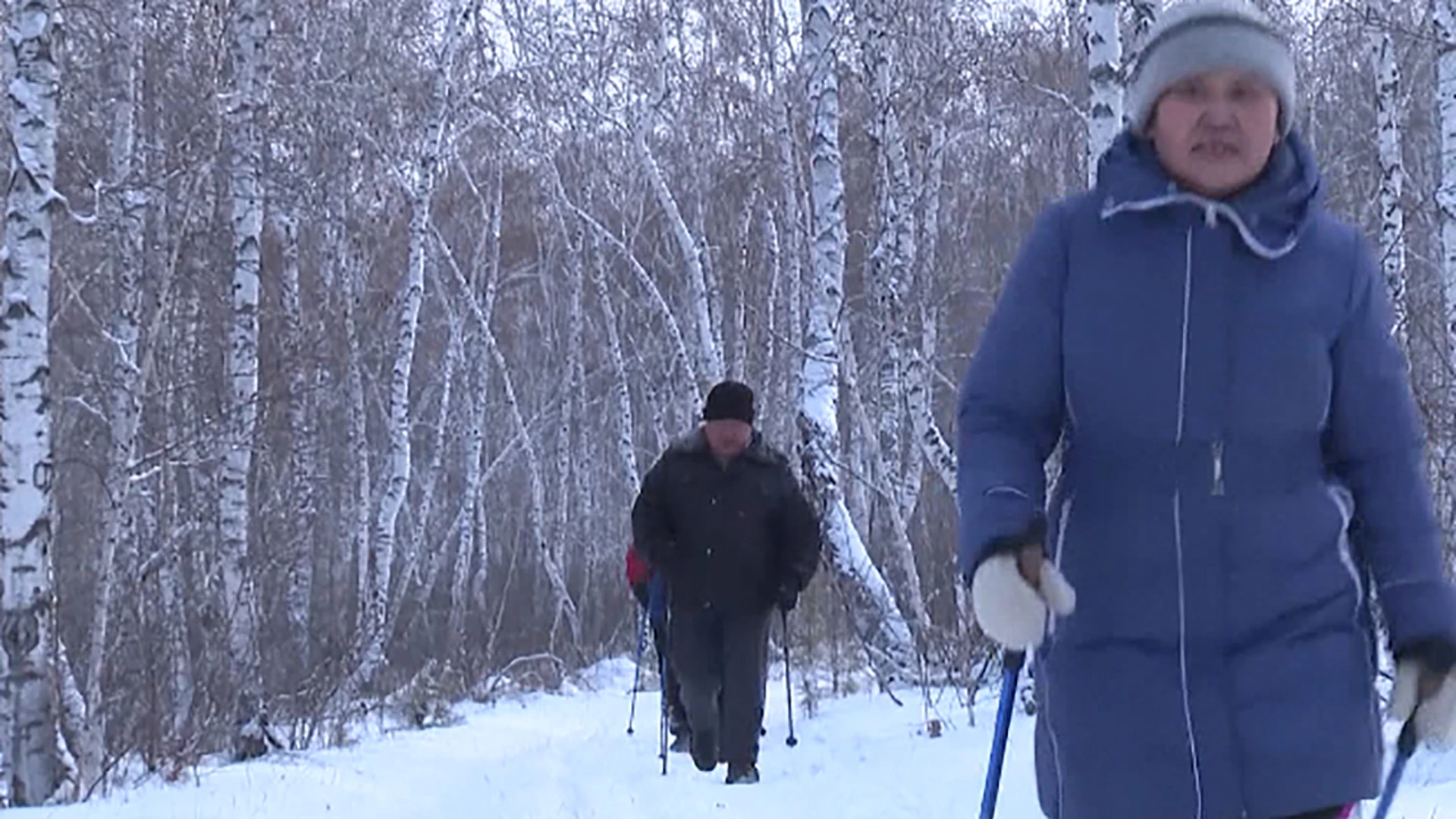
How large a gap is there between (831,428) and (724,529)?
129 inches

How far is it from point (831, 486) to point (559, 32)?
42.1ft

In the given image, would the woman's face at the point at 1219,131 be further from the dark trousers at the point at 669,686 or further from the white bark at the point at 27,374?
the white bark at the point at 27,374

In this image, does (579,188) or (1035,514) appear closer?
(1035,514)

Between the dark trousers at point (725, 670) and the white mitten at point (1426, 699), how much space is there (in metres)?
5.89

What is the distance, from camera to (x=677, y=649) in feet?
29.0

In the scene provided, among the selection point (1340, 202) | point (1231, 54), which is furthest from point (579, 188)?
point (1231, 54)

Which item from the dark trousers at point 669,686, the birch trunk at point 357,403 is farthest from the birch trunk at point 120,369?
the birch trunk at point 357,403

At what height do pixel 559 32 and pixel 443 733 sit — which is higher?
pixel 559 32

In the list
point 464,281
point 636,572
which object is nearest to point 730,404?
point 636,572

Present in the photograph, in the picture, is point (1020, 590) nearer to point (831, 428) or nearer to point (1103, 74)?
point (1103, 74)

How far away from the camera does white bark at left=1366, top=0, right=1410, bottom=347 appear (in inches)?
423

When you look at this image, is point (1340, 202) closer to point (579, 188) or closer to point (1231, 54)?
point (579, 188)

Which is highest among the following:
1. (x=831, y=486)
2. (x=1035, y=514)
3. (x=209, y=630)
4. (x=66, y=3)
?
(x=66, y=3)

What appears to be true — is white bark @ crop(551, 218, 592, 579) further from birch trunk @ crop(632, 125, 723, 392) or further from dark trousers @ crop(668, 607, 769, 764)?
dark trousers @ crop(668, 607, 769, 764)
